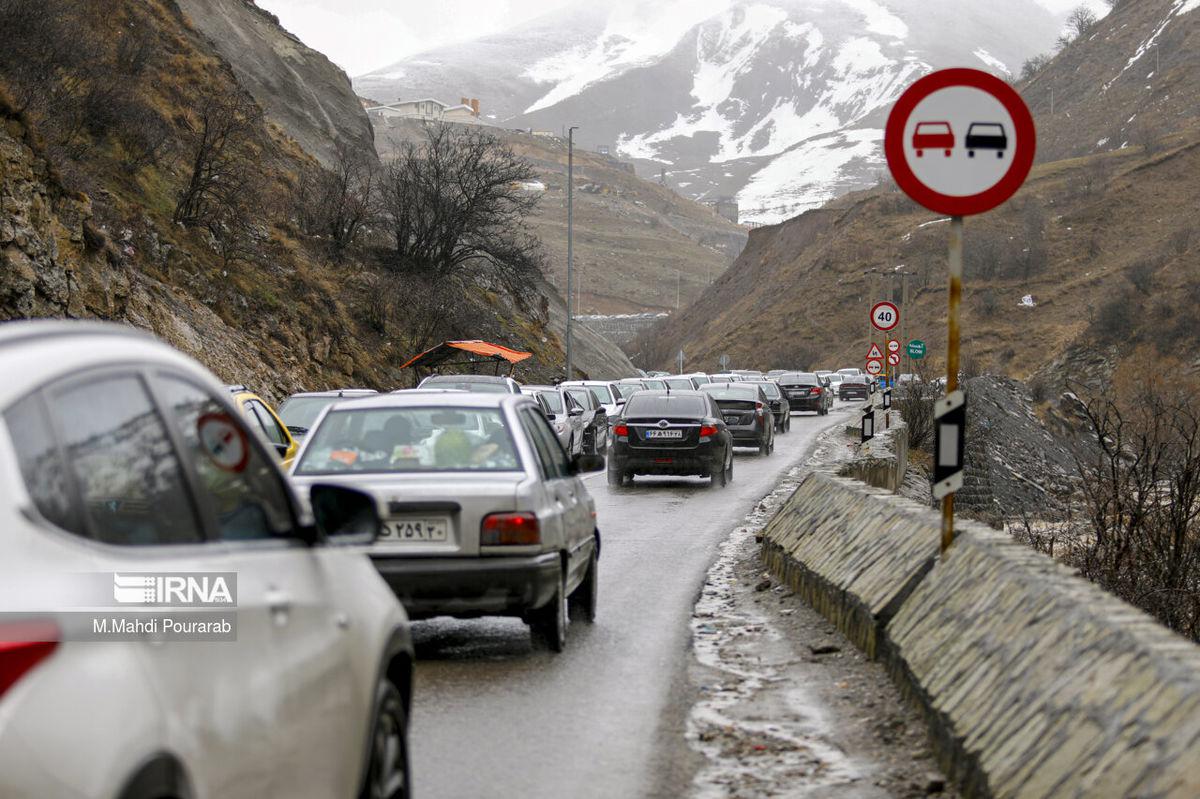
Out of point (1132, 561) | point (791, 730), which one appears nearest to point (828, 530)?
point (1132, 561)

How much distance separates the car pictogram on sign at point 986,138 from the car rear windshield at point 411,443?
3235 millimetres

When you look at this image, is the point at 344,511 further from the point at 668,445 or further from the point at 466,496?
the point at 668,445

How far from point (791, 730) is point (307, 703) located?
13.1 feet

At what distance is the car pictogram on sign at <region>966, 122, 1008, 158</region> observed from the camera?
7961 mm

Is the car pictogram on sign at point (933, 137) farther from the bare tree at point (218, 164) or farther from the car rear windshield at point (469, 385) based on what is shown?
the bare tree at point (218, 164)

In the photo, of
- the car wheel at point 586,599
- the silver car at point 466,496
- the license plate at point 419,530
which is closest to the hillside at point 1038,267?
the car wheel at point 586,599

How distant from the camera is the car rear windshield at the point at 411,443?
31.0 feet

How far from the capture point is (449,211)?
178 ft

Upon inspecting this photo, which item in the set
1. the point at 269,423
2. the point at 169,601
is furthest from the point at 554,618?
the point at 269,423

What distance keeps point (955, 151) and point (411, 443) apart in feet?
12.2

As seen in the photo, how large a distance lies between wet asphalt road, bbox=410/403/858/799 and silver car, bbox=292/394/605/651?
0.38m

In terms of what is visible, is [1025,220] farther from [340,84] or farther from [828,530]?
[828,530]

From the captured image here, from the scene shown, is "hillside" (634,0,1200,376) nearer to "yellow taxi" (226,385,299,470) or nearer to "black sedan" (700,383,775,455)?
"black sedan" (700,383,775,455)

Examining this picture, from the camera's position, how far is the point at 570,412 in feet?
94.8
